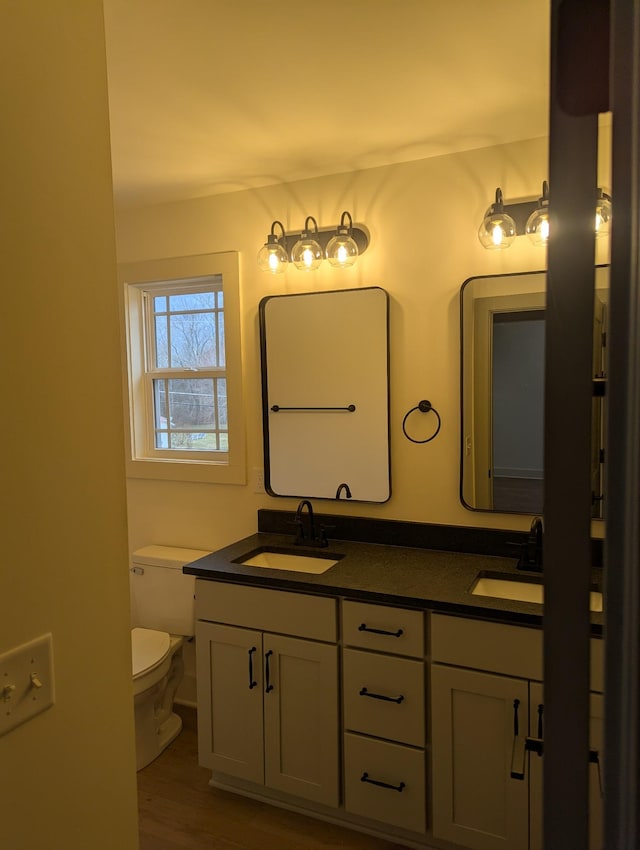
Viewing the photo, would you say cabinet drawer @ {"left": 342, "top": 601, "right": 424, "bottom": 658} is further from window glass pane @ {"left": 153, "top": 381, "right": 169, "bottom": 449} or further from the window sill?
window glass pane @ {"left": 153, "top": 381, "right": 169, "bottom": 449}

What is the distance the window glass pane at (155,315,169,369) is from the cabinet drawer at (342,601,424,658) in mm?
1792

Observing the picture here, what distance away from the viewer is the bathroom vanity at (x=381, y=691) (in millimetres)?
1900

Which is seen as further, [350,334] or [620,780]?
[350,334]

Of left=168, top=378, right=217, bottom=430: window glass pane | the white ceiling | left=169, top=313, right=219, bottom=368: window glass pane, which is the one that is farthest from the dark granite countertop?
the white ceiling

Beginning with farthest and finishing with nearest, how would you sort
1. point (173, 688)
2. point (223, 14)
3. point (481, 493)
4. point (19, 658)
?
point (173, 688) < point (481, 493) < point (223, 14) < point (19, 658)

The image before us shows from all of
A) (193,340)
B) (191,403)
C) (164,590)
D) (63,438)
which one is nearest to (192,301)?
(193,340)

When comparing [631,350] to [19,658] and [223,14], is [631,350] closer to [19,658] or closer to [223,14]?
[19,658]

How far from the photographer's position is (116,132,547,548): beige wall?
2375mm

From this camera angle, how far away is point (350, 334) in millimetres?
2639

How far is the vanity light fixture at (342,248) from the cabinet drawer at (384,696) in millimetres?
1553

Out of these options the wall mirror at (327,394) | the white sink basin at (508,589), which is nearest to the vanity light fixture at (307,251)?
the wall mirror at (327,394)

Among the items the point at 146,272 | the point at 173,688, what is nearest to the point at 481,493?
the point at 173,688

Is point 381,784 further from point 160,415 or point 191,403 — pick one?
point 160,415

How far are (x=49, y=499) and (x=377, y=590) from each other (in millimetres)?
1359
